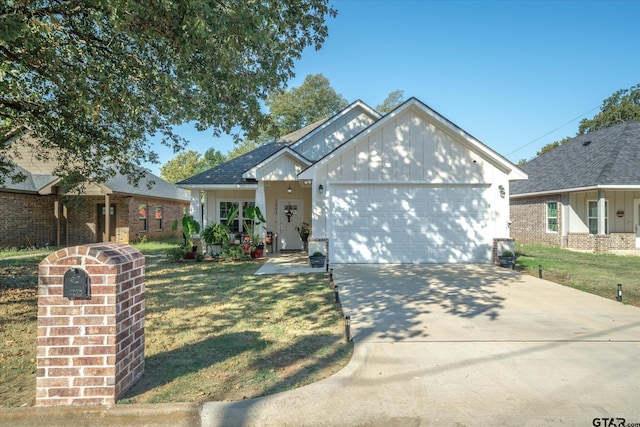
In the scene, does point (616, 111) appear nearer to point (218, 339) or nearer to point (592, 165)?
point (592, 165)

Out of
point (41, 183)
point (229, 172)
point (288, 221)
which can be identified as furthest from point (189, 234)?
point (41, 183)

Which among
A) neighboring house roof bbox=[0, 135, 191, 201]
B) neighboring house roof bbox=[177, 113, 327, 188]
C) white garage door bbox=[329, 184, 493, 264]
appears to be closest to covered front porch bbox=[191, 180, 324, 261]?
neighboring house roof bbox=[177, 113, 327, 188]

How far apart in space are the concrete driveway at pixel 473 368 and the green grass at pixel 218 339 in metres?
0.35

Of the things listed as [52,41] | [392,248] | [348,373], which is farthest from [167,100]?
[392,248]

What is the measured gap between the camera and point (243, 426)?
3.04 meters

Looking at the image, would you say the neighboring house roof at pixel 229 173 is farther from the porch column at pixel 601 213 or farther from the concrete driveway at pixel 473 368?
the porch column at pixel 601 213

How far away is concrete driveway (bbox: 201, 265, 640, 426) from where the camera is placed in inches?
125

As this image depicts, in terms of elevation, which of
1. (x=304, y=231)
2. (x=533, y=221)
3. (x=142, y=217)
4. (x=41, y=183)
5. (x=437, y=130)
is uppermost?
(x=437, y=130)

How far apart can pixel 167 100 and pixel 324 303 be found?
16.7ft

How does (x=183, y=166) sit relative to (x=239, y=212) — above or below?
above

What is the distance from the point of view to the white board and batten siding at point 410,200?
11914 millimetres

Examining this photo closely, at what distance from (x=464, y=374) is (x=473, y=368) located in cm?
22

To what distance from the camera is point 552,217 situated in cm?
1878

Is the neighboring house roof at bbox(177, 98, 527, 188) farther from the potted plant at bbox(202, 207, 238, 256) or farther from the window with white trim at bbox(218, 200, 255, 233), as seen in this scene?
the potted plant at bbox(202, 207, 238, 256)
